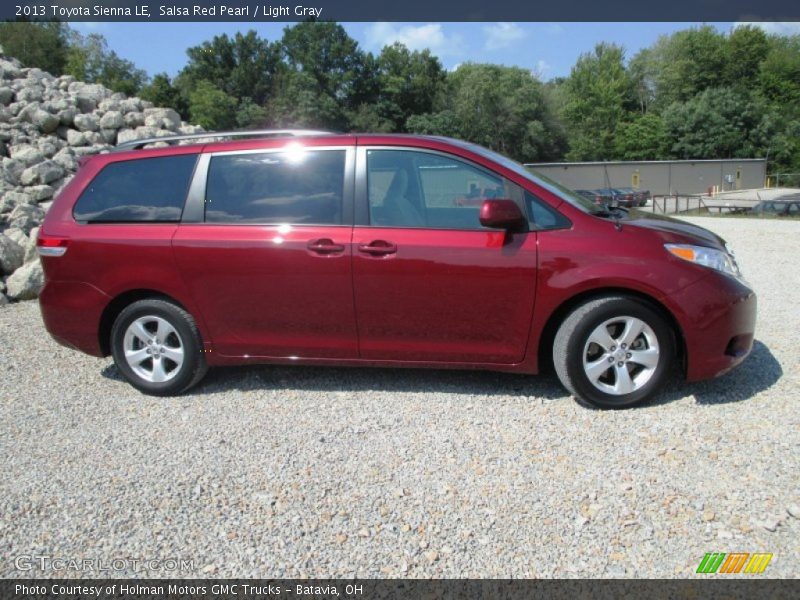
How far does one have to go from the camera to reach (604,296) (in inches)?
161

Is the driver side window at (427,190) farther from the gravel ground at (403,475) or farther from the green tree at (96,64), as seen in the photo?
the green tree at (96,64)

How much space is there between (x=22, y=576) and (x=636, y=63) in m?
98.1

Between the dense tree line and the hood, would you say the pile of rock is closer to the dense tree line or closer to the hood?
the hood

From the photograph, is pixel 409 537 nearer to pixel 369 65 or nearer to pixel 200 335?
pixel 200 335

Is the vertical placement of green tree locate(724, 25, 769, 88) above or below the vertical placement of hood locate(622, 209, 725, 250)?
above

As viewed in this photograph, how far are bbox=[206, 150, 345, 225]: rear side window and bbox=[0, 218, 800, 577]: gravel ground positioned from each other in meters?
1.30

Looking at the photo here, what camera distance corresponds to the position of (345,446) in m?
3.80

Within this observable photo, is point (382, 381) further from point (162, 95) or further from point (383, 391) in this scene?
point (162, 95)

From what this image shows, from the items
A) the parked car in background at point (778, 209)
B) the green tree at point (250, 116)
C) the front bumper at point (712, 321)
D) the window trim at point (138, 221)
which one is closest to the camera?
the front bumper at point (712, 321)

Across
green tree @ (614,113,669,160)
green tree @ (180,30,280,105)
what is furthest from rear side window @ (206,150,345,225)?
green tree @ (180,30,280,105)

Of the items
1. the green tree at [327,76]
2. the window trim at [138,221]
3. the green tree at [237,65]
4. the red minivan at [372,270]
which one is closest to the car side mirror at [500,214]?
the red minivan at [372,270]

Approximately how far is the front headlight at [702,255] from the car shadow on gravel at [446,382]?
0.84 m

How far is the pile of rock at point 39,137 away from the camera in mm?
8742

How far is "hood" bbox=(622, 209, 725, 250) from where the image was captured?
4.20 m
